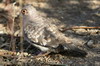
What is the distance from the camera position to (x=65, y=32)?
6.14 m

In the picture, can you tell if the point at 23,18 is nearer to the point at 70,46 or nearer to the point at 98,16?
the point at 70,46

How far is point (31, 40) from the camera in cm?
520

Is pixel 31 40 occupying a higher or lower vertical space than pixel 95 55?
higher

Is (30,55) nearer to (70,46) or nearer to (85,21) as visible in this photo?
(70,46)

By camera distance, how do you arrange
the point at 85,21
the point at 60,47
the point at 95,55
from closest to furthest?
the point at 60,47
the point at 95,55
the point at 85,21

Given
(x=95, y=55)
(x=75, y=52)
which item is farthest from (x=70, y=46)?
(x=95, y=55)

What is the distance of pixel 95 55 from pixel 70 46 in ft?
1.82

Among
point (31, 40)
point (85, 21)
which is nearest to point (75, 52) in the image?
point (31, 40)

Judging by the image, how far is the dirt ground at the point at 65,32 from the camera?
17.3 feet

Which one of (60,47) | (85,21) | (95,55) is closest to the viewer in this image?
(60,47)

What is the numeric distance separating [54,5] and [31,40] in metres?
2.21

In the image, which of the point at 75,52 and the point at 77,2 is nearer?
the point at 75,52

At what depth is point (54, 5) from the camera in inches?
284

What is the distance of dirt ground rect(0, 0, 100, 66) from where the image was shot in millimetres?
5262
